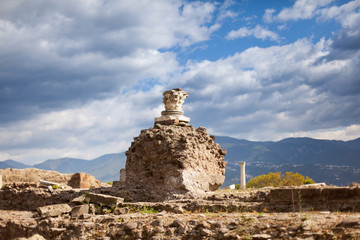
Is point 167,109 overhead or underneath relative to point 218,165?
overhead

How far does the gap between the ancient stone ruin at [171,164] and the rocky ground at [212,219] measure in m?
1.15

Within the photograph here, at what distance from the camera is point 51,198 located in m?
16.0

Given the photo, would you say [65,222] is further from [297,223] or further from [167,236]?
[297,223]

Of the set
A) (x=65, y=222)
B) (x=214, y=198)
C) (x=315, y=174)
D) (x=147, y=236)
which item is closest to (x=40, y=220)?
(x=65, y=222)

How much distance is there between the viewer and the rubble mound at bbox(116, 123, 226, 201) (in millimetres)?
13625

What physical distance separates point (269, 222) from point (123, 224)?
3.78 metres

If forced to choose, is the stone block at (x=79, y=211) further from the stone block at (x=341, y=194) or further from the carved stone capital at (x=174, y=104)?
the stone block at (x=341, y=194)

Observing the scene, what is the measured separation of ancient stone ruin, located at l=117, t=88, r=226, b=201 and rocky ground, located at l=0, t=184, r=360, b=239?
3.76 feet

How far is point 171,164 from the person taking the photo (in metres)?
13.9

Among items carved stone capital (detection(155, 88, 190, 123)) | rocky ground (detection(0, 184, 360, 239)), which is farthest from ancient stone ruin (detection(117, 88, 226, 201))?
rocky ground (detection(0, 184, 360, 239))

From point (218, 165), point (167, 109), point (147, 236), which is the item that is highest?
point (167, 109)

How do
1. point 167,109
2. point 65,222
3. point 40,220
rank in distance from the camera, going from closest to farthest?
point 65,222 < point 40,220 < point 167,109

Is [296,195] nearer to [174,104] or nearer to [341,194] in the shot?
[341,194]

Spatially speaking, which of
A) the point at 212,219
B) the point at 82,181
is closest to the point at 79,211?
the point at 212,219
